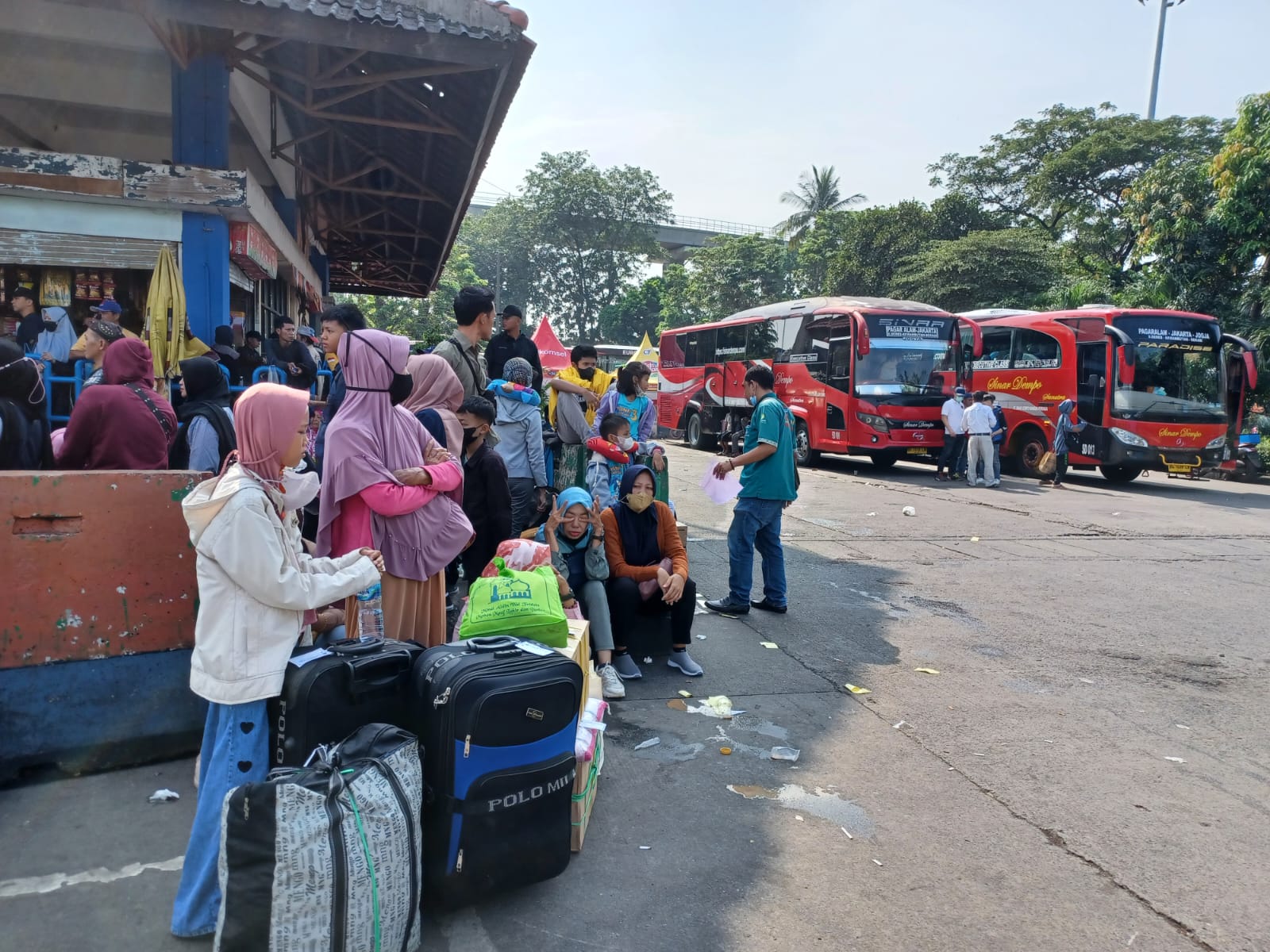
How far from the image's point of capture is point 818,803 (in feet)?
11.2

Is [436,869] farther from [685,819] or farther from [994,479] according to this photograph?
[994,479]

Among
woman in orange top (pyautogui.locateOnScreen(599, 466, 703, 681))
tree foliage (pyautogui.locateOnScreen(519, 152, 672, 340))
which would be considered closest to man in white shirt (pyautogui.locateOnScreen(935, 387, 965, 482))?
woman in orange top (pyautogui.locateOnScreen(599, 466, 703, 681))

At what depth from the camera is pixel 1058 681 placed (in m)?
4.98

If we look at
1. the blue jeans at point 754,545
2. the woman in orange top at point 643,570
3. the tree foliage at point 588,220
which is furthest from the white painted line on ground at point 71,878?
the tree foliage at point 588,220

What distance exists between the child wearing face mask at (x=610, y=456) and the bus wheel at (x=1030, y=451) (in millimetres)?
12834

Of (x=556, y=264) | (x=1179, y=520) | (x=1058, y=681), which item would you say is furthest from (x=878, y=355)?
(x=556, y=264)

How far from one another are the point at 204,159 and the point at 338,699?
601cm

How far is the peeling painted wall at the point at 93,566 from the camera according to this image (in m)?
3.16

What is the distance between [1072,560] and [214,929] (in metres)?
8.25

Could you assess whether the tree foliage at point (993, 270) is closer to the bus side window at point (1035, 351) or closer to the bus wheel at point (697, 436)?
the bus wheel at point (697, 436)

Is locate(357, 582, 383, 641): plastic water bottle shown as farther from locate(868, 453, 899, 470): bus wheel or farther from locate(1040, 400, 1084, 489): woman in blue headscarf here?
locate(868, 453, 899, 470): bus wheel

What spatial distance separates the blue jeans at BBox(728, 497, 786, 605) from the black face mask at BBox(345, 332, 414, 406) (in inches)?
124

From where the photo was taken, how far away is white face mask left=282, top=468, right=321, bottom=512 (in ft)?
9.37

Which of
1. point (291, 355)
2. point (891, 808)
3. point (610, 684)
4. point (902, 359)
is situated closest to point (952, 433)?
point (902, 359)
